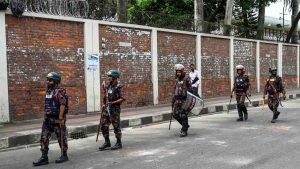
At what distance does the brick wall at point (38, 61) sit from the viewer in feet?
39.4

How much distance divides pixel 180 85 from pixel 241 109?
3725 millimetres

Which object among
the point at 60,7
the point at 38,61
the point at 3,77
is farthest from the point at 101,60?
the point at 3,77

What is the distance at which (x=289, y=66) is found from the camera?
31516 mm

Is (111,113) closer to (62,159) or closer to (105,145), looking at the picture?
(105,145)

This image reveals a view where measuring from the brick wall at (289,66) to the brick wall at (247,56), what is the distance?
17.2 ft

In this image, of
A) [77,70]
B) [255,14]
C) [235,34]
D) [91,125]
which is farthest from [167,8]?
[91,125]

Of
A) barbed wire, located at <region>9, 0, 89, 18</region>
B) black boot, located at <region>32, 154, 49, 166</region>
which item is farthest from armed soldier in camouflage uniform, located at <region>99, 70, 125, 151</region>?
barbed wire, located at <region>9, 0, 89, 18</region>

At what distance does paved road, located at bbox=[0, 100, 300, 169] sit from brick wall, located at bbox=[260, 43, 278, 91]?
15.3m

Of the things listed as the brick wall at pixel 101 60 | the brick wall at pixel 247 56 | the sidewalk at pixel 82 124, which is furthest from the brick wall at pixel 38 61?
the brick wall at pixel 247 56

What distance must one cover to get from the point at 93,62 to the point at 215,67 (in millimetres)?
8982

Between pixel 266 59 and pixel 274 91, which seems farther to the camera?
pixel 266 59

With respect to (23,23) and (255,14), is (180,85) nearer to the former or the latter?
(23,23)

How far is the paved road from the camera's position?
744 centimetres

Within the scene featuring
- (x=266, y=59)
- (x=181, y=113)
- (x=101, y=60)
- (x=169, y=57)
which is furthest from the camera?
(x=266, y=59)
